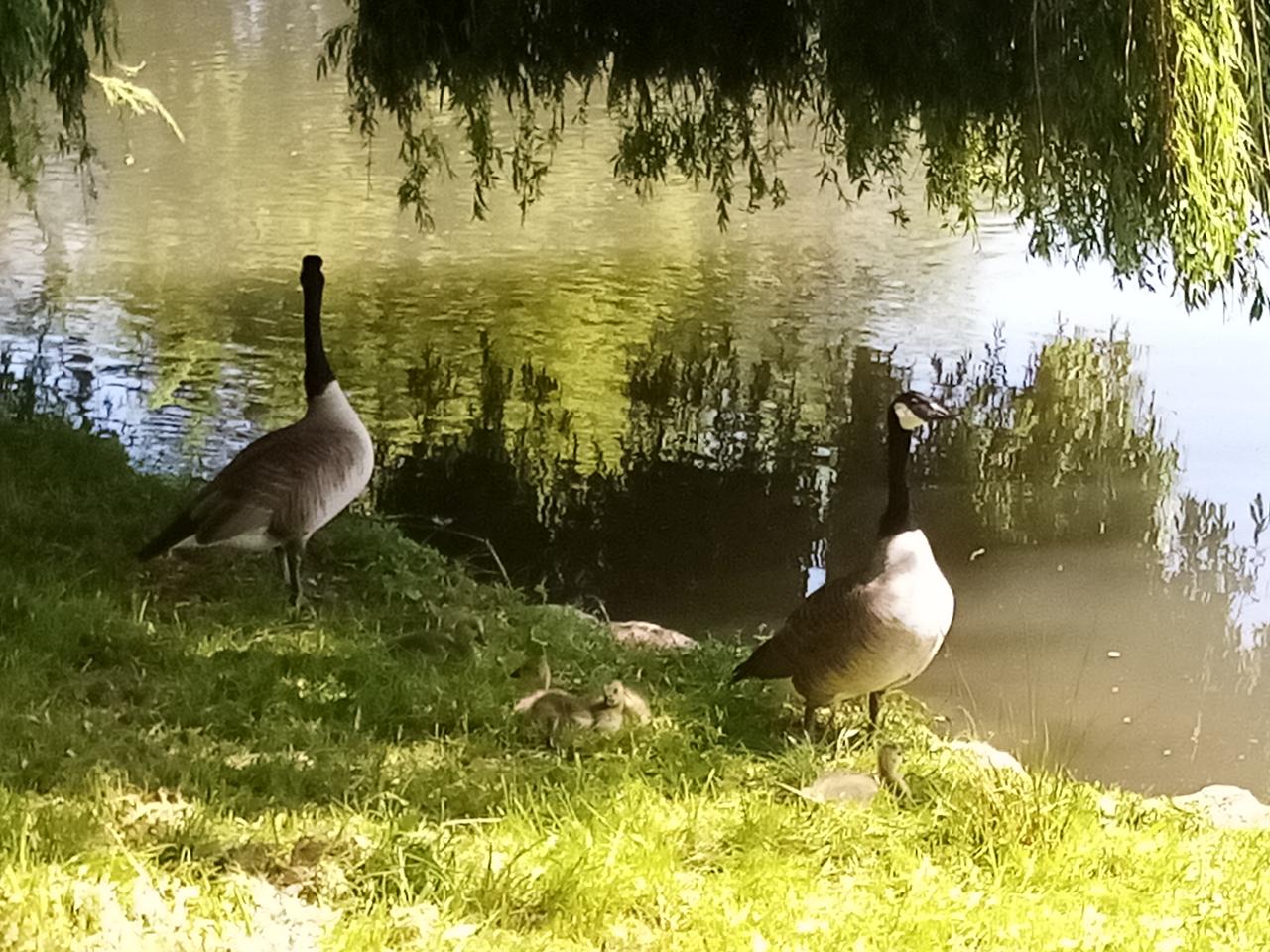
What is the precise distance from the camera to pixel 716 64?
7.54 meters

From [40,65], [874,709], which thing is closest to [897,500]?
[874,709]

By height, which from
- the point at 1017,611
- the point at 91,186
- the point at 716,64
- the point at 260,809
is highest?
the point at 716,64

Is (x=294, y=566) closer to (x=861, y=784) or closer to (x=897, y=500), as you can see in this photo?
(x=897, y=500)

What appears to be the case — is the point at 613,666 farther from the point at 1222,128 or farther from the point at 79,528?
the point at 1222,128

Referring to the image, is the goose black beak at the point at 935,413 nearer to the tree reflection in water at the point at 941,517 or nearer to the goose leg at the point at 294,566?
the tree reflection in water at the point at 941,517

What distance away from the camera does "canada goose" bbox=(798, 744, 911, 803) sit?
3.73 meters

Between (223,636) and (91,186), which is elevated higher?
(91,186)

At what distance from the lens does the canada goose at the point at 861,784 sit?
3727 millimetres

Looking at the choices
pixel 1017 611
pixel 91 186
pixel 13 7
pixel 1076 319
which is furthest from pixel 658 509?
pixel 1076 319

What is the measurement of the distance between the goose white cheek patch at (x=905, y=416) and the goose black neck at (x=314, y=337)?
2126 millimetres

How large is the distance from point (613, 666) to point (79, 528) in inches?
84.5

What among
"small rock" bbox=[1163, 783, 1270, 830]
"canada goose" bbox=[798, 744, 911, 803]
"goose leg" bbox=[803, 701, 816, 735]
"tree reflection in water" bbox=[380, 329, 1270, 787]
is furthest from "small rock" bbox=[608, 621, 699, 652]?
"small rock" bbox=[1163, 783, 1270, 830]

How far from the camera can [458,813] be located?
3.53 m

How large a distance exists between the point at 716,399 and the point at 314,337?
141 inches
